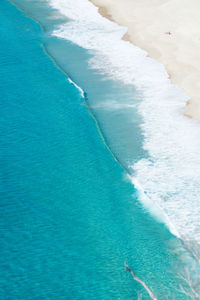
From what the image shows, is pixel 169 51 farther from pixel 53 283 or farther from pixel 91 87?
pixel 53 283

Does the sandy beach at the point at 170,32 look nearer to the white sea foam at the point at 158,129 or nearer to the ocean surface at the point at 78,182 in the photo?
the white sea foam at the point at 158,129

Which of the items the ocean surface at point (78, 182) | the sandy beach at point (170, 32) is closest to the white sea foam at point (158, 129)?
the ocean surface at point (78, 182)

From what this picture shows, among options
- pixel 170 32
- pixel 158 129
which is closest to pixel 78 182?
pixel 158 129

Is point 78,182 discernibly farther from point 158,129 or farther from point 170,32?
point 170,32

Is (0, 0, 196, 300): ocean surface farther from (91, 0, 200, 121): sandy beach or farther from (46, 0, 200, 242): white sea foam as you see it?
(91, 0, 200, 121): sandy beach

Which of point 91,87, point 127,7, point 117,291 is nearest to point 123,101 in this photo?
point 91,87

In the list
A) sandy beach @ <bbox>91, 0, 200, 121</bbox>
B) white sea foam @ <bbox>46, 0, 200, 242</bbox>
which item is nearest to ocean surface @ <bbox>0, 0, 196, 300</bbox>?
white sea foam @ <bbox>46, 0, 200, 242</bbox>
